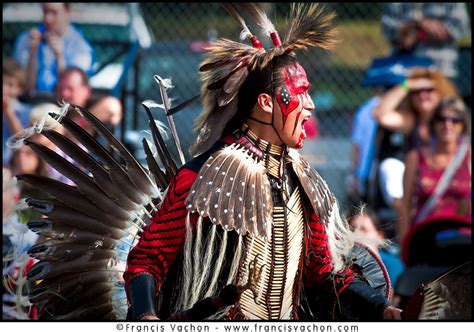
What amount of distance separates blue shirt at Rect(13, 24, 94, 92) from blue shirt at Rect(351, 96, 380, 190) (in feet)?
6.81

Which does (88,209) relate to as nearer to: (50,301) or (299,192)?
(50,301)

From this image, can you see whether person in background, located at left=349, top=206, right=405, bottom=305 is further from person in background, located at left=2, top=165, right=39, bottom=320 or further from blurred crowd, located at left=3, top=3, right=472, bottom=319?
person in background, located at left=2, top=165, right=39, bottom=320

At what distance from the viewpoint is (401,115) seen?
7727mm

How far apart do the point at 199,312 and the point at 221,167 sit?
1.72ft

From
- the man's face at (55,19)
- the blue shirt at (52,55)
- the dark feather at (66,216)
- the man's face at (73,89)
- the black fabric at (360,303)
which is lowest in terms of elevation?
the black fabric at (360,303)

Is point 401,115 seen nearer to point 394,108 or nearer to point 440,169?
point 394,108

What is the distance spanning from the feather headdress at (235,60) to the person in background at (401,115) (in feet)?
12.9

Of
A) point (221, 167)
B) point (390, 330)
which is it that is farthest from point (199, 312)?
point (390, 330)

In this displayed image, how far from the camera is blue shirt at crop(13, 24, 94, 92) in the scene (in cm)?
771

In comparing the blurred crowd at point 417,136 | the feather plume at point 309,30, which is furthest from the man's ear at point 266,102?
the blurred crowd at point 417,136

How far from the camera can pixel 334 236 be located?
388 cm

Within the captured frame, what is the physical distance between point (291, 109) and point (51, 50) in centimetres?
443

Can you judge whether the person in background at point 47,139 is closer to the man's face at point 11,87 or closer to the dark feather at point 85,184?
the man's face at point 11,87

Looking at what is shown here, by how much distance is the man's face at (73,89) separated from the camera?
7.53 m
